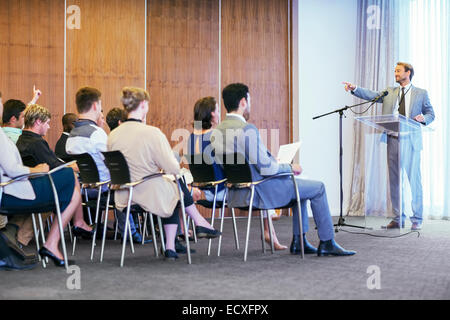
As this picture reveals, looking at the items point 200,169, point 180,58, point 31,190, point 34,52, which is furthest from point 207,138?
point 34,52

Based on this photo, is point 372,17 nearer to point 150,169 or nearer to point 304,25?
point 304,25

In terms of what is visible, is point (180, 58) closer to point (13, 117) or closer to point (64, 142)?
point (64, 142)

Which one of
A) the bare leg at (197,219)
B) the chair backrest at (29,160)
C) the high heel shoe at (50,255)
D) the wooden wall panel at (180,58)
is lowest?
the high heel shoe at (50,255)

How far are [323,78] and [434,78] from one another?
5.05 ft

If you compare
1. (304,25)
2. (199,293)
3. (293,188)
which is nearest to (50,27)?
(304,25)

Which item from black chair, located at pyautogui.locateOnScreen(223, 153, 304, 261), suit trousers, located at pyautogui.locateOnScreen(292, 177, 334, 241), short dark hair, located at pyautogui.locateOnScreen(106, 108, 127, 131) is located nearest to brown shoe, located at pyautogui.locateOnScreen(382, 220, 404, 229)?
suit trousers, located at pyautogui.locateOnScreen(292, 177, 334, 241)

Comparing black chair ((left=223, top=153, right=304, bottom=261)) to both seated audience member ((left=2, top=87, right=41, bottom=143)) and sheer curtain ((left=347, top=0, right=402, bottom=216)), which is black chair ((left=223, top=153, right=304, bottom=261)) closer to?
seated audience member ((left=2, top=87, right=41, bottom=143))

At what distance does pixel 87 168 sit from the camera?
A: 14.1 feet

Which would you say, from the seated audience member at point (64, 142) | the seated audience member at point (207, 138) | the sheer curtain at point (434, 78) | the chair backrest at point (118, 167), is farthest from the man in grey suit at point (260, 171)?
the sheer curtain at point (434, 78)

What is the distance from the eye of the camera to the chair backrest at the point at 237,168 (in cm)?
394

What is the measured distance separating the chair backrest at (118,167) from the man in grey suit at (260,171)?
2.30 feet

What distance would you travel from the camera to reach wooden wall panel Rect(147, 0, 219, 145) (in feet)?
25.4

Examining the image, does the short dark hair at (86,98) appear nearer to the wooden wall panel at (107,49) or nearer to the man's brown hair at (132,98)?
the man's brown hair at (132,98)
